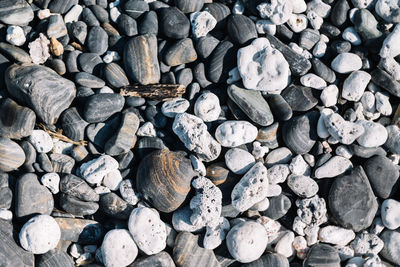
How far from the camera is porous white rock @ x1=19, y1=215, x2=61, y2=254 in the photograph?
277 centimetres

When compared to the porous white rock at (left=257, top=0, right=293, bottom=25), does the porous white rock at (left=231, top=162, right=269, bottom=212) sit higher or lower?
lower

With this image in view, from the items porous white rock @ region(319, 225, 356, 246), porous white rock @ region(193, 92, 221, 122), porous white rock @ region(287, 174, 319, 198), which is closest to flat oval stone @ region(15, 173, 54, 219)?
porous white rock @ region(193, 92, 221, 122)

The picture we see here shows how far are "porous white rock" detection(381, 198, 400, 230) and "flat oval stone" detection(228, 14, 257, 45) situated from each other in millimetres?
1670

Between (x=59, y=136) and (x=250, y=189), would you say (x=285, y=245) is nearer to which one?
(x=250, y=189)

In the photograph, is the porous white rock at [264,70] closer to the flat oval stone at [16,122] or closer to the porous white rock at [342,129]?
the porous white rock at [342,129]

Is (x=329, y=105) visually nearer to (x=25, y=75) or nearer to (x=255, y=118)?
(x=255, y=118)

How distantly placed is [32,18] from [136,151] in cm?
138

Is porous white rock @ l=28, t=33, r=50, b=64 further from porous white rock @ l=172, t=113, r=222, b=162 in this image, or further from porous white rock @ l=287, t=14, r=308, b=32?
porous white rock @ l=287, t=14, r=308, b=32

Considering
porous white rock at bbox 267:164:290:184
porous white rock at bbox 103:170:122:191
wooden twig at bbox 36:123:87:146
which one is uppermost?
wooden twig at bbox 36:123:87:146

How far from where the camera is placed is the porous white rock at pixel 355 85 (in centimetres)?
323

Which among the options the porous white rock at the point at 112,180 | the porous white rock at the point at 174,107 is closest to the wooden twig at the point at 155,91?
the porous white rock at the point at 174,107

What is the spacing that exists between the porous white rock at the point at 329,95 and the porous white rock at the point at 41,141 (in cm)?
214

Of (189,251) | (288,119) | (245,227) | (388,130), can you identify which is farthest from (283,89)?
(189,251)

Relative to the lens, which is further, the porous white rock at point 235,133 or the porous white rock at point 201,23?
the porous white rock at point 201,23
